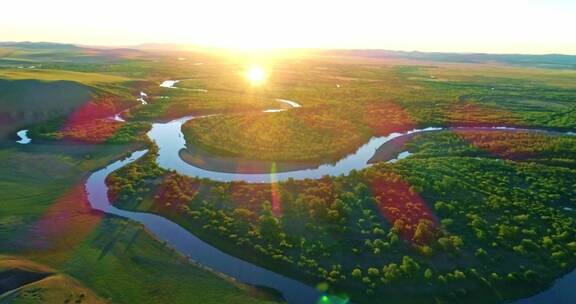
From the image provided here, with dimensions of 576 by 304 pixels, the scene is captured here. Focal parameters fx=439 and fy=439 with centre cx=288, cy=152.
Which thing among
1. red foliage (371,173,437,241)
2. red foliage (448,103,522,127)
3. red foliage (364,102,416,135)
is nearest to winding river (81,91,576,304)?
red foliage (364,102,416,135)

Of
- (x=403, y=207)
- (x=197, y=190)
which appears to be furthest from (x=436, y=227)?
(x=197, y=190)

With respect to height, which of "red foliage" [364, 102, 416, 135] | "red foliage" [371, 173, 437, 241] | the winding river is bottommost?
the winding river

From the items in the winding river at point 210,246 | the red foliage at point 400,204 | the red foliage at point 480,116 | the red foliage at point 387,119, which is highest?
the red foliage at point 480,116

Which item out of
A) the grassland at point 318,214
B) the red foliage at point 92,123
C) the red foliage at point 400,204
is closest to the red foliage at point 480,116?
the grassland at point 318,214

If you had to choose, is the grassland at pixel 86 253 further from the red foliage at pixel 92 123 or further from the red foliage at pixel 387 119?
the red foliage at pixel 387 119

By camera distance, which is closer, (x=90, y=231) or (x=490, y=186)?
(x=90, y=231)

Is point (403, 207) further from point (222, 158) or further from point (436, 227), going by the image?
point (222, 158)

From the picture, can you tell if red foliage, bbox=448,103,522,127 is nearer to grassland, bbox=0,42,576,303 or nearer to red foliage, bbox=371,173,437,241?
grassland, bbox=0,42,576,303

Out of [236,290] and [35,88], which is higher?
[35,88]
